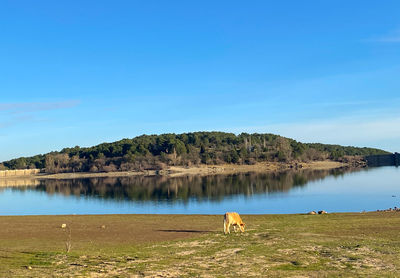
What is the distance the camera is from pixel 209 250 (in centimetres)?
1778

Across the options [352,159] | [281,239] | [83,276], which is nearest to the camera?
[83,276]

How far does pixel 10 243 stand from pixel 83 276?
1073cm

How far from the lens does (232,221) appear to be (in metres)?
22.9

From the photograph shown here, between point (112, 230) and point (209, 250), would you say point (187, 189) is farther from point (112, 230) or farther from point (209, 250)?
point (209, 250)

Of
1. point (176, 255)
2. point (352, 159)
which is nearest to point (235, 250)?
point (176, 255)

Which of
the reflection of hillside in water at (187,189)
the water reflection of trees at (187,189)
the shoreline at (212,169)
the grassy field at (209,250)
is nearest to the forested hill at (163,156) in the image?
the shoreline at (212,169)

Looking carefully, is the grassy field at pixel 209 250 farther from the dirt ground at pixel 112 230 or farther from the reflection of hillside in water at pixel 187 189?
the reflection of hillside in water at pixel 187 189

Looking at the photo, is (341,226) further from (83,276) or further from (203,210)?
(203,210)

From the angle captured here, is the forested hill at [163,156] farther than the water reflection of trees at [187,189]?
Yes

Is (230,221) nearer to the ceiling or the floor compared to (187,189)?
nearer to the ceiling

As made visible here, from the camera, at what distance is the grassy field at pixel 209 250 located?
13.7 metres

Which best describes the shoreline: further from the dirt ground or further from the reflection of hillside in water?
the dirt ground

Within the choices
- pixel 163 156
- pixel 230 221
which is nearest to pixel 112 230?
pixel 230 221

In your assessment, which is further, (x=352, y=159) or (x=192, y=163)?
(x=352, y=159)
